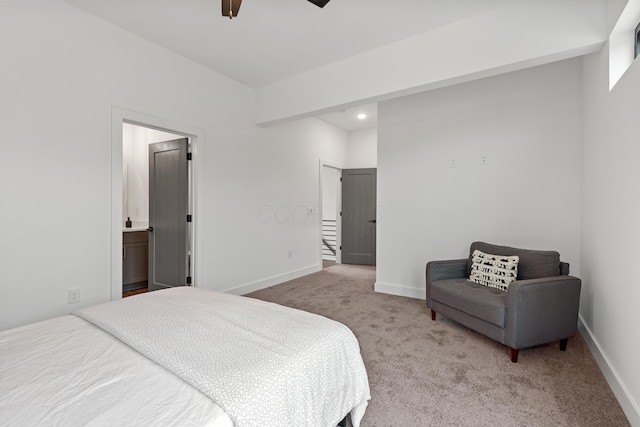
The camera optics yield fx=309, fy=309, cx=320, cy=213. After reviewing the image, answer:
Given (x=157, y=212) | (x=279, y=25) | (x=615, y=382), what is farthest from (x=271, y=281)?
(x=615, y=382)

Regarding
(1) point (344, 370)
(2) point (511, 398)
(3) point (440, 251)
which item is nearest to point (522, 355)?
(2) point (511, 398)

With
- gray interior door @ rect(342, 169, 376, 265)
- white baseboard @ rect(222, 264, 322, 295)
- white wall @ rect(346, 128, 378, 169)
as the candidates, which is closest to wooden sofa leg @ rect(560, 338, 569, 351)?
white baseboard @ rect(222, 264, 322, 295)

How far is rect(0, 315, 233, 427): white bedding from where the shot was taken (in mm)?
891

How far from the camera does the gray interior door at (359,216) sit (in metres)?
6.36

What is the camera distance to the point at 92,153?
104 inches

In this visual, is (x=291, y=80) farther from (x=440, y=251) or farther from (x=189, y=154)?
(x=440, y=251)

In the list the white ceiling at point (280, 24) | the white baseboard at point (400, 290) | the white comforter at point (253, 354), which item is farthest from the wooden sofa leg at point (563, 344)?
the white ceiling at point (280, 24)

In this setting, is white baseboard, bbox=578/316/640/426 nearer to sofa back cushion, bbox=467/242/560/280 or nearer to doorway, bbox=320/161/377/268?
sofa back cushion, bbox=467/242/560/280

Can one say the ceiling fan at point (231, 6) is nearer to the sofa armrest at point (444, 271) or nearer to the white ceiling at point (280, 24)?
the white ceiling at point (280, 24)

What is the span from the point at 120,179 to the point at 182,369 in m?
2.38

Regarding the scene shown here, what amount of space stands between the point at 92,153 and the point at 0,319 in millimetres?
1384

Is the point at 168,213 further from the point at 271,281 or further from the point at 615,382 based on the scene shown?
the point at 615,382

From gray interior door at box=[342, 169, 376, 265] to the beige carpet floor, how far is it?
3000mm

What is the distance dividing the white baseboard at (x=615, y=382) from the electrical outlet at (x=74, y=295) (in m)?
3.81
